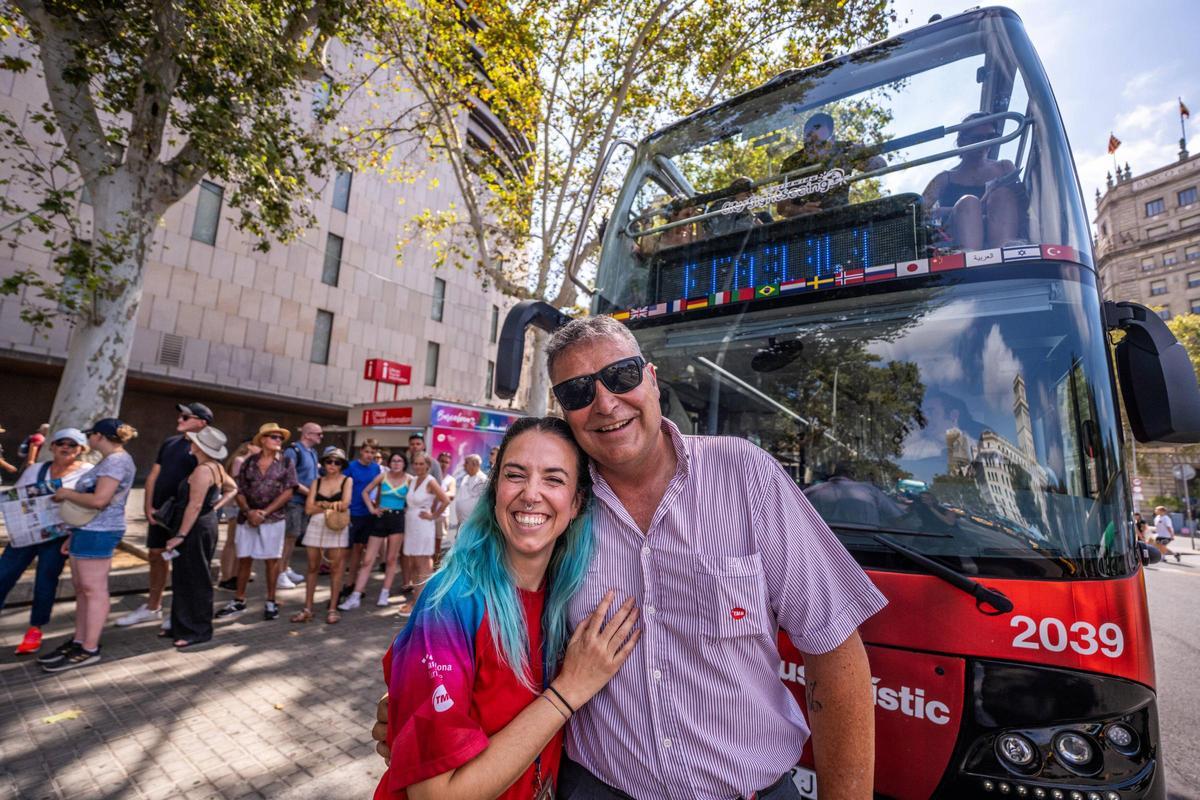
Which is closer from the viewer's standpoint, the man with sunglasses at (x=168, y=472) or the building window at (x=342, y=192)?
the man with sunglasses at (x=168, y=472)

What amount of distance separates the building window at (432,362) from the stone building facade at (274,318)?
70 mm

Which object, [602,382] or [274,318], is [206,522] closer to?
[602,382]

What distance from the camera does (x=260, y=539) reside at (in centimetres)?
588

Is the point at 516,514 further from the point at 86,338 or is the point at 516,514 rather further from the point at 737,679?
the point at 86,338

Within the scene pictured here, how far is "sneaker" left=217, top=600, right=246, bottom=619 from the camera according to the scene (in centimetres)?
589

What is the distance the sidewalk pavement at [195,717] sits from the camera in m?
2.99

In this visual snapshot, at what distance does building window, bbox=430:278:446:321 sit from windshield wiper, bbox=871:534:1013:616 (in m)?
27.1

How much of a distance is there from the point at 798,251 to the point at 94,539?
569 centimetres

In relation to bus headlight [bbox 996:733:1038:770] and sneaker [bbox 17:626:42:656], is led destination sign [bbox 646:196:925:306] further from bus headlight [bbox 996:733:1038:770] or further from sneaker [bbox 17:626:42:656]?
sneaker [bbox 17:626:42:656]

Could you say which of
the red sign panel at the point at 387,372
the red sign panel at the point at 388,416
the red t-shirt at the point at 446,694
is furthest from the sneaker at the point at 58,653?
the red sign panel at the point at 387,372

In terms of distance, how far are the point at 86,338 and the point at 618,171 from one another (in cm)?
973

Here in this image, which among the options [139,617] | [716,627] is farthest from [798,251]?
[139,617]

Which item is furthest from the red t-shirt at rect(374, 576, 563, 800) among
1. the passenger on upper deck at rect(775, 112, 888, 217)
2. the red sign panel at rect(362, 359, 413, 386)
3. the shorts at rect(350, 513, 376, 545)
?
the red sign panel at rect(362, 359, 413, 386)

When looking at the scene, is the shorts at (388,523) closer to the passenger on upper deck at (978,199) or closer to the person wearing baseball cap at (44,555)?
the person wearing baseball cap at (44,555)
